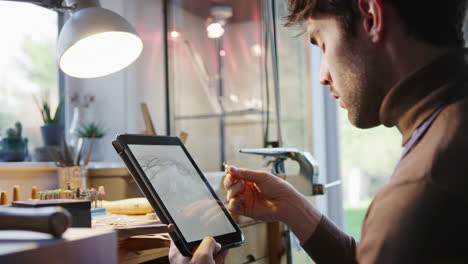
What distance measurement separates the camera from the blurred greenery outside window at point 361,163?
2.53 meters

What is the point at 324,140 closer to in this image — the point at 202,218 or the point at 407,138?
the point at 202,218

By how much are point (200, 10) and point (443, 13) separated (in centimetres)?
178

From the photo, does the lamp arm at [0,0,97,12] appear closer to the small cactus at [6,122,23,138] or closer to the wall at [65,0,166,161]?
the small cactus at [6,122,23,138]

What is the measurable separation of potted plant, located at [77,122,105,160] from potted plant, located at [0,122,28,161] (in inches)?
8.7

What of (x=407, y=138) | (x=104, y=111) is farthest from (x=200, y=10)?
(x=407, y=138)

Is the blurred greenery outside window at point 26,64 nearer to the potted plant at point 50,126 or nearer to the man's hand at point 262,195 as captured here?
the potted plant at point 50,126

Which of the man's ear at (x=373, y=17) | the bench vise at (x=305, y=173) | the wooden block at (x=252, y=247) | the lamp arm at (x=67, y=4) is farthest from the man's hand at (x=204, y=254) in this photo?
the bench vise at (x=305, y=173)

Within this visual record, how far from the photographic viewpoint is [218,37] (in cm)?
238

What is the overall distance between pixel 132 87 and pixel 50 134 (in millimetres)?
444

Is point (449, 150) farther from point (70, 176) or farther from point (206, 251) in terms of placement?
point (70, 176)

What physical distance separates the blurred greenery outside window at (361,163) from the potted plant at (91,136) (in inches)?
51.7

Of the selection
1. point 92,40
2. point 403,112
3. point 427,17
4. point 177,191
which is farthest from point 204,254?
point 92,40

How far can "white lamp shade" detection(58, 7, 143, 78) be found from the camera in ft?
3.98

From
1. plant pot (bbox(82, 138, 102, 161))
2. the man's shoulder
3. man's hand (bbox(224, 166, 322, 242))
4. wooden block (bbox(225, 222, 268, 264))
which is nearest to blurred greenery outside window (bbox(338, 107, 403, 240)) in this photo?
wooden block (bbox(225, 222, 268, 264))
